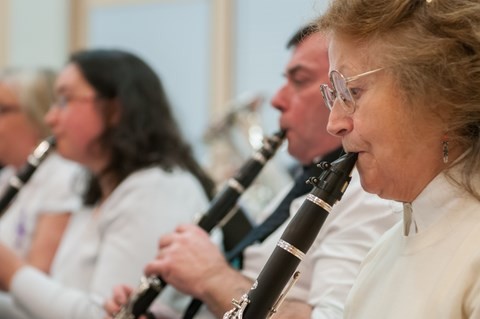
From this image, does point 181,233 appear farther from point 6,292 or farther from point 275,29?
point 275,29

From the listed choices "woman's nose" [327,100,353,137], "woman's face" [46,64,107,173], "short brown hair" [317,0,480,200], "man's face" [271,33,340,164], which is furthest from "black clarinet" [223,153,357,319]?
"woman's face" [46,64,107,173]

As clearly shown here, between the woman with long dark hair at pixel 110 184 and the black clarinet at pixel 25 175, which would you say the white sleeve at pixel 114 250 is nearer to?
the woman with long dark hair at pixel 110 184

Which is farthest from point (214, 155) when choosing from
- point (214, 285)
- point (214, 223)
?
point (214, 285)

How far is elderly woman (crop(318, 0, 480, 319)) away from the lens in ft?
3.69

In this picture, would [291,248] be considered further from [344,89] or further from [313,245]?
[313,245]

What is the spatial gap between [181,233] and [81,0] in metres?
4.03

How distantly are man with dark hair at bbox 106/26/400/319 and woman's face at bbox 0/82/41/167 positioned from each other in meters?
1.38

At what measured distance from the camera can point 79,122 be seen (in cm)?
255

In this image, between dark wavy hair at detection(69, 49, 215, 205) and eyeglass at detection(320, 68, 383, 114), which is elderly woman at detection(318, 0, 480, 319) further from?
dark wavy hair at detection(69, 49, 215, 205)

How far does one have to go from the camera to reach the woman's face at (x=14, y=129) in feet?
10.5

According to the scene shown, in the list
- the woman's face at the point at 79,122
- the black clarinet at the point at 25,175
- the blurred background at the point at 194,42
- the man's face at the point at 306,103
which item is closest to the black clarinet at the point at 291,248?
the man's face at the point at 306,103

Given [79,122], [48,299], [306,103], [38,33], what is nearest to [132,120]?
[79,122]

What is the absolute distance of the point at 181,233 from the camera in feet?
6.19

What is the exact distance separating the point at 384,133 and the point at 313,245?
21.8 inches
